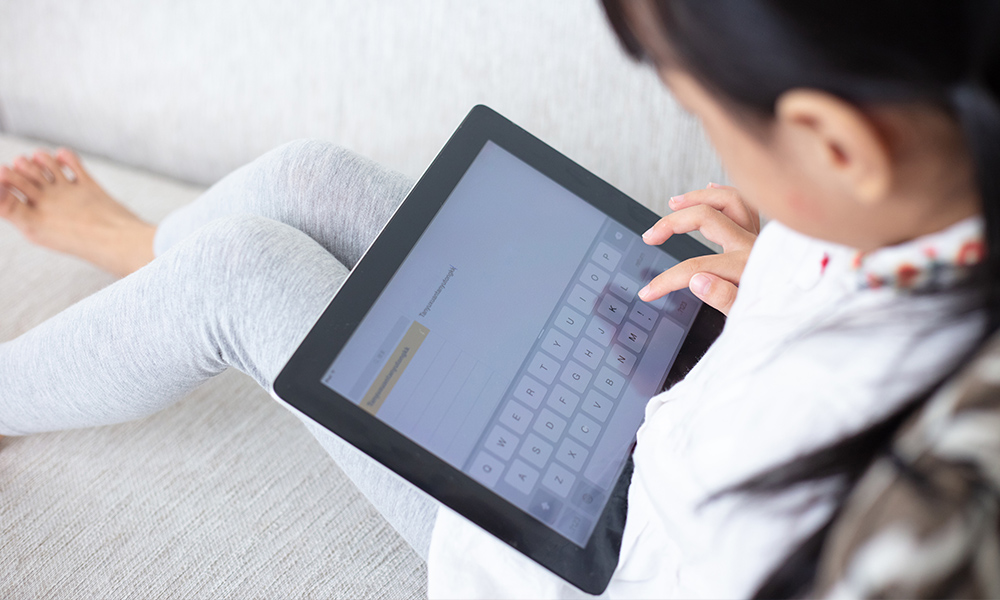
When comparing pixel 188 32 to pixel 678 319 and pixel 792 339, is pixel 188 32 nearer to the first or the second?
pixel 678 319

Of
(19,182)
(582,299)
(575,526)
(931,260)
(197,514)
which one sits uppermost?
(931,260)

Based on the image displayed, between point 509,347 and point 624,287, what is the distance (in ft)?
0.43

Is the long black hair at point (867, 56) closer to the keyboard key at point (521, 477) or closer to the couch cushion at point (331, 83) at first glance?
the keyboard key at point (521, 477)

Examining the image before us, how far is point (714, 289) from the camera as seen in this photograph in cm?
55

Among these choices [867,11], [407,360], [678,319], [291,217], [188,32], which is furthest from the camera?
[188,32]

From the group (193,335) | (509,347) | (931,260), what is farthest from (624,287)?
(193,335)

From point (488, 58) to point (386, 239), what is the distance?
1.83ft

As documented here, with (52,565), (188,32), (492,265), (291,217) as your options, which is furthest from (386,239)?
(188,32)

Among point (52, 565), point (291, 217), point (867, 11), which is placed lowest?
point (52, 565)

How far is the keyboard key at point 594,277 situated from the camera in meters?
0.56

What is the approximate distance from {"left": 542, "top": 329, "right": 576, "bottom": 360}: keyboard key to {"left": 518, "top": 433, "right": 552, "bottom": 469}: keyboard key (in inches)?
2.8

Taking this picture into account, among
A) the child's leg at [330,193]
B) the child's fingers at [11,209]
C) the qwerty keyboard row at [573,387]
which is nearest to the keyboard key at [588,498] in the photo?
the qwerty keyboard row at [573,387]

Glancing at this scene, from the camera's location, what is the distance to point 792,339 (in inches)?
14.7

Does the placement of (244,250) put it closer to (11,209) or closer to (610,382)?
(610,382)
